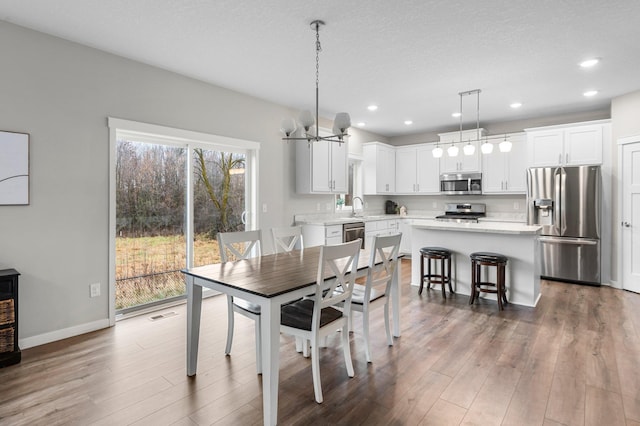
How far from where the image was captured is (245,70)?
3787mm

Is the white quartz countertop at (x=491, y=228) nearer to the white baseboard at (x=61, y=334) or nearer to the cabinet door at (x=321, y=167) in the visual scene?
the cabinet door at (x=321, y=167)

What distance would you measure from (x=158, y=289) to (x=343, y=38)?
334 centimetres

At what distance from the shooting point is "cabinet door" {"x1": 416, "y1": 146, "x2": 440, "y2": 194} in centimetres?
689

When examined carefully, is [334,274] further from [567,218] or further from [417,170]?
[417,170]

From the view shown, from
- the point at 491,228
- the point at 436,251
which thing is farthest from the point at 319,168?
the point at 491,228

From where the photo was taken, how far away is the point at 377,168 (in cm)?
687

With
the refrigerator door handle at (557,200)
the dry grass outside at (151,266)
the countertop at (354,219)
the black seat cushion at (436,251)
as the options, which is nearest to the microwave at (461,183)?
the countertop at (354,219)

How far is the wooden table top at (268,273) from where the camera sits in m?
2.03

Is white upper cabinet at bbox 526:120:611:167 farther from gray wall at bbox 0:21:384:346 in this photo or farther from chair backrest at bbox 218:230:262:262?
gray wall at bbox 0:21:384:346

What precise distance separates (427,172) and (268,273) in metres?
5.41

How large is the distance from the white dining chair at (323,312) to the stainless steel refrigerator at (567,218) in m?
4.23

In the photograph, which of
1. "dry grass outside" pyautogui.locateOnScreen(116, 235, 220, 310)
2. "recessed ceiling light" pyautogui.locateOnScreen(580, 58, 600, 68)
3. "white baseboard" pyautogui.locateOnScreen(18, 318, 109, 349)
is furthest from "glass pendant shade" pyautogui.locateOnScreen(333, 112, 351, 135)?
"white baseboard" pyautogui.locateOnScreen(18, 318, 109, 349)

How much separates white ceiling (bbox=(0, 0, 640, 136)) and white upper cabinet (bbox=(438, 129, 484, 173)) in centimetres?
147

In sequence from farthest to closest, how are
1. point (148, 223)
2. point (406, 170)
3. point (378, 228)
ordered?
point (406, 170) → point (378, 228) → point (148, 223)
